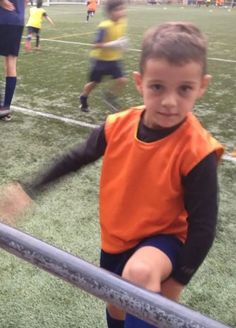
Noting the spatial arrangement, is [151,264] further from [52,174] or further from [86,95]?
[86,95]

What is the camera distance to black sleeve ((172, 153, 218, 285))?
1.47 metres

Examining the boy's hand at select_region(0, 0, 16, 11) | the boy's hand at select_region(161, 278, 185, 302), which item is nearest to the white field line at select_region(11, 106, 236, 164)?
the boy's hand at select_region(0, 0, 16, 11)

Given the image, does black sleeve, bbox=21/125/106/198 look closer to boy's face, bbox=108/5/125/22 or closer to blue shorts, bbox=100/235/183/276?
blue shorts, bbox=100/235/183/276

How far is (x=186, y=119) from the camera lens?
1.55m

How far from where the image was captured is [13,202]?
6.02ft

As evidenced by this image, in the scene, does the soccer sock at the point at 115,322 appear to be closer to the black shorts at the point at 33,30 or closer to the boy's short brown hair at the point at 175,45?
the boy's short brown hair at the point at 175,45

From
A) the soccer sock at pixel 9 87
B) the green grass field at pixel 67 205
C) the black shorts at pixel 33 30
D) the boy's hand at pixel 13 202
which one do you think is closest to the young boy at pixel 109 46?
the green grass field at pixel 67 205

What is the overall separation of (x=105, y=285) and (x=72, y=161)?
0.77 meters

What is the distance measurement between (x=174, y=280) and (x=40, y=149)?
283 centimetres

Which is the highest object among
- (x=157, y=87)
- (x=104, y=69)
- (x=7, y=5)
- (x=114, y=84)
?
(x=157, y=87)

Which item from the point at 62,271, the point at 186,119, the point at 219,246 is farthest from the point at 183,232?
the point at 219,246

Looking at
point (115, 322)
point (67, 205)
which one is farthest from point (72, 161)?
point (67, 205)

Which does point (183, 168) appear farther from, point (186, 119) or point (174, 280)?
point (174, 280)

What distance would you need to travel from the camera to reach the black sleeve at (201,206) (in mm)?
1468
